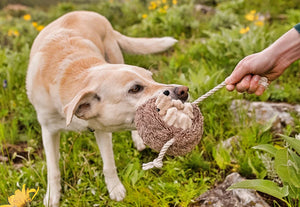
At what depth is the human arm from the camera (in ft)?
6.77

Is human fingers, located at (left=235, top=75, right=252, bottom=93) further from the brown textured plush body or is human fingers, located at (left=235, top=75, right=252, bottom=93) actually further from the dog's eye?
the dog's eye

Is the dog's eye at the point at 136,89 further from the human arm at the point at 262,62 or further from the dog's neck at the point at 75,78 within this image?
the human arm at the point at 262,62

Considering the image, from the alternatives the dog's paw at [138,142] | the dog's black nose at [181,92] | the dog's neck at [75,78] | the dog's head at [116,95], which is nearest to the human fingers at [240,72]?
the dog's black nose at [181,92]

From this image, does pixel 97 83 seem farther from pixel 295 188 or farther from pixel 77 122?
pixel 295 188

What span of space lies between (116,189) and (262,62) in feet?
5.30

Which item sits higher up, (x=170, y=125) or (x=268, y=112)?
(x=170, y=125)

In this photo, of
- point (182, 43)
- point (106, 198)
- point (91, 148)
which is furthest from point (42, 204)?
point (182, 43)

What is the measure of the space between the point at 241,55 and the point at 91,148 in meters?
2.09

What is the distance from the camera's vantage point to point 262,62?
2070mm

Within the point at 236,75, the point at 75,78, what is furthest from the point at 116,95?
the point at 236,75

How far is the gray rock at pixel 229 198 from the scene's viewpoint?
2355mm

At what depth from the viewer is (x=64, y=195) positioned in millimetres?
2879

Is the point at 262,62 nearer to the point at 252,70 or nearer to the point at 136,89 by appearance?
the point at 252,70

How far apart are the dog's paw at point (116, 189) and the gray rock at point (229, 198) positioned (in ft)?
2.13
